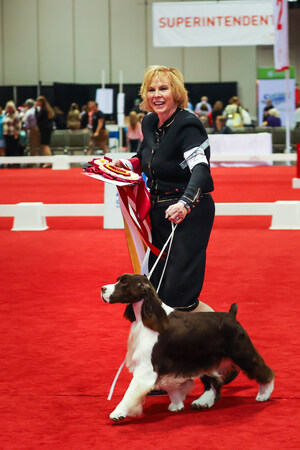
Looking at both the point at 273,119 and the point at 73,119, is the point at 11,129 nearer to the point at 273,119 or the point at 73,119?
the point at 73,119

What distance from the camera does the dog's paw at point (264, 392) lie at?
12.3 ft

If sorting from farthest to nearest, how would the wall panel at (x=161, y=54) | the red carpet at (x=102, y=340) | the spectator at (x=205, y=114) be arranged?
the wall panel at (x=161, y=54) < the spectator at (x=205, y=114) < the red carpet at (x=102, y=340)

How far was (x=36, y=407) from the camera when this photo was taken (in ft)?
12.3

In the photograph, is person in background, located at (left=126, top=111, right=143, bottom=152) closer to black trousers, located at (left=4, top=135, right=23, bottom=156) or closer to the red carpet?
black trousers, located at (left=4, top=135, right=23, bottom=156)

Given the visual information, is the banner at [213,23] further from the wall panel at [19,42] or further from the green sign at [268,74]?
the wall panel at [19,42]

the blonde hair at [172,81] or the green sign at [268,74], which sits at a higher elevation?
the green sign at [268,74]

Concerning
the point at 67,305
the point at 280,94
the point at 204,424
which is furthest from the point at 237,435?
the point at 280,94

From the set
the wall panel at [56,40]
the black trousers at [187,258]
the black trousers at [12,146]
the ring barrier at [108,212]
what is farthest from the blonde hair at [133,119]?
the black trousers at [187,258]

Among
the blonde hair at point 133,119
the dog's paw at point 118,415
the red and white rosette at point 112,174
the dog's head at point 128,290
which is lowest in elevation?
the dog's paw at point 118,415

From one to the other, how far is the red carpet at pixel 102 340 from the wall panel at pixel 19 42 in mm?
20895

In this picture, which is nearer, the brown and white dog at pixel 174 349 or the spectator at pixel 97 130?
the brown and white dog at pixel 174 349

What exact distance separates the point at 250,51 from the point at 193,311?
2681 cm

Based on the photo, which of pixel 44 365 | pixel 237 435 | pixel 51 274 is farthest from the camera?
pixel 51 274

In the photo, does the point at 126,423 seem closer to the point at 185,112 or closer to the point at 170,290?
the point at 170,290
